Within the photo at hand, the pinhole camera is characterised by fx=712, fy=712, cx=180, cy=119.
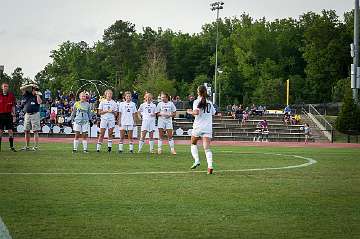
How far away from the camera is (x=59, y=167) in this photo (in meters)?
17.3

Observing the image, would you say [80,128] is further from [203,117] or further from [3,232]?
[3,232]

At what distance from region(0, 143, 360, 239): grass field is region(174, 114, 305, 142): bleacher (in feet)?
121

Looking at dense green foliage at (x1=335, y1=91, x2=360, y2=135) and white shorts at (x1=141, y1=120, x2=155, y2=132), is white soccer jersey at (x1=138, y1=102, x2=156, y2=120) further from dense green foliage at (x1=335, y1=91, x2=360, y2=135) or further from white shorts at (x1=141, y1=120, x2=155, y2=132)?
dense green foliage at (x1=335, y1=91, x2=360, y2=135)

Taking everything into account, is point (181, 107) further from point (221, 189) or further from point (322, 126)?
point (221, 189)

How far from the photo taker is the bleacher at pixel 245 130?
5441 centimetres

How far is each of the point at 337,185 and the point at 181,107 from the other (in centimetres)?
5920

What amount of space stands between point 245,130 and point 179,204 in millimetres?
48162

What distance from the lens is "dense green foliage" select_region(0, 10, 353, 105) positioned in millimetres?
105500

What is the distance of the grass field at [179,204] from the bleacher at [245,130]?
36.7 m

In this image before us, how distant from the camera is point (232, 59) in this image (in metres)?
125

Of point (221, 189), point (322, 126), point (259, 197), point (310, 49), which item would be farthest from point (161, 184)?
point (310, 49)

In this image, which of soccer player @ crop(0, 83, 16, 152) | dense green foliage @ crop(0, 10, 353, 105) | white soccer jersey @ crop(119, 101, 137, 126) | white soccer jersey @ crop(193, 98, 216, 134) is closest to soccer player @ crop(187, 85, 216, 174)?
white soccer jersey @ crop(193, 98, 216, 134)

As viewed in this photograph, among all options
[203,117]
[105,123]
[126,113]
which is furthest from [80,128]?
[203,117]

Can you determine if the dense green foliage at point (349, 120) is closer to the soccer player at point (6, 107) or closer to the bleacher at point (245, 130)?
the bleacher at point (245, 130)
